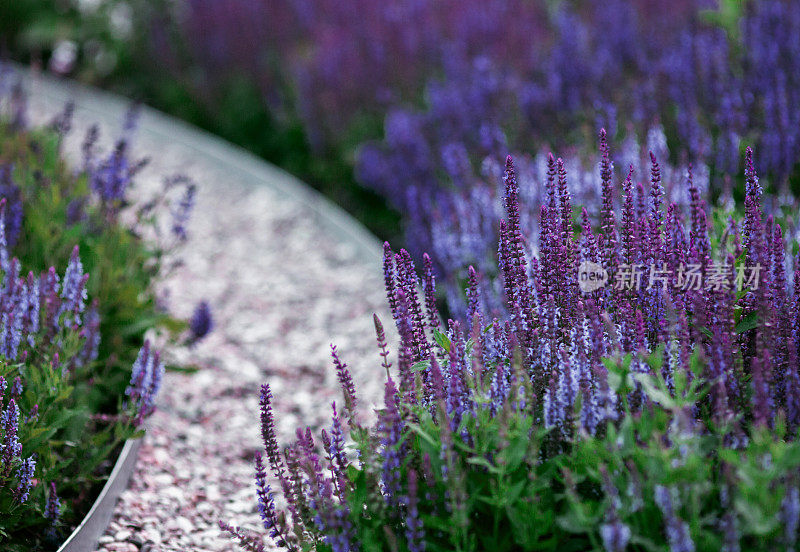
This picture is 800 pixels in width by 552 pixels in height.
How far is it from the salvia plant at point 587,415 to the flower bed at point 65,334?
832 mm

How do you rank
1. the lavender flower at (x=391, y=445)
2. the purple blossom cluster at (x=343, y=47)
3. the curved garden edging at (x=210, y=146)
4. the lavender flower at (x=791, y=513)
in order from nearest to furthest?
the lavender flower at (x=791, y=513) → the lavender flower at (x=391, y=445) → the curved garden edging at (x=210, y=146) → the purple blossom cluster at (x=343, y=47)

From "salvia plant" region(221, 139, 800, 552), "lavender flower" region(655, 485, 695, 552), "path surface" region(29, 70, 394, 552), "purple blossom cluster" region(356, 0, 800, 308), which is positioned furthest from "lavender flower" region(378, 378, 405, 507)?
"purple blossom cluster" region(356, 0, 800, 308)

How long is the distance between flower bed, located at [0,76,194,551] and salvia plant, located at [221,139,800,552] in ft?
2.73

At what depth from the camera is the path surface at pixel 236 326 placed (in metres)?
3.24

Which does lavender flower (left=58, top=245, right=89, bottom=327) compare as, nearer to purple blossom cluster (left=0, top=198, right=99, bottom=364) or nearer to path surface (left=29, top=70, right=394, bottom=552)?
purple blossom cluster (left=0, top=198, right=99, bottom=364)

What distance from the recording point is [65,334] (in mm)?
3199

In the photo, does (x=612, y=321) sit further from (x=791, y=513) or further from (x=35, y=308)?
(x=35, y=308)

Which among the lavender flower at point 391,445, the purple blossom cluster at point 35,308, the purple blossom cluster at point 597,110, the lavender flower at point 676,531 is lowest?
the lavender flower at point 676,531

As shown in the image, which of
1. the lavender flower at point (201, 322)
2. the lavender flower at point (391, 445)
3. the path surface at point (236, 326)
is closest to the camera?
the lavender flower at point (391, 445)

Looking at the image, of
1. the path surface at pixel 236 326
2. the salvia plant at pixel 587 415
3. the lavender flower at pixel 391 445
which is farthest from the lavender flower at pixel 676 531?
the path surface at pixel 236 326

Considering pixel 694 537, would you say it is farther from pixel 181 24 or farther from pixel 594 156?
pixel 181 24

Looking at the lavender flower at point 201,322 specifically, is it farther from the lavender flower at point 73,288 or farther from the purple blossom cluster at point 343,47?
the purple blossom cluster at point 343,47

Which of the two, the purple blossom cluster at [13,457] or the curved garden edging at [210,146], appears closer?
the purple blossom cluster at [13,457]

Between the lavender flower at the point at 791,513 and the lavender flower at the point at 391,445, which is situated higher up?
the lavender flower at the point at 391,445
